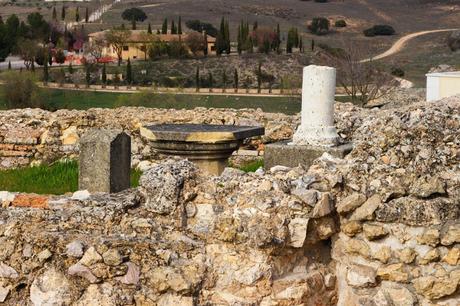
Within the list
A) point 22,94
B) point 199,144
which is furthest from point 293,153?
point 22,94

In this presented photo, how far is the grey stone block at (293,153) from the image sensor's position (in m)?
7.51

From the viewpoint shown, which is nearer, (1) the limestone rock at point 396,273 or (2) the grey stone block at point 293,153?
(1) the limestone rock at point 396,273

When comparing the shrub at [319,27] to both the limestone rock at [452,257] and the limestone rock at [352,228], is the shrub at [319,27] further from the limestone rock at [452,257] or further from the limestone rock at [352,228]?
the limestone rock at [452,257]

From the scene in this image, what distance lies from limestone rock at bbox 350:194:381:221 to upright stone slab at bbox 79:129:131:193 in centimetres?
341

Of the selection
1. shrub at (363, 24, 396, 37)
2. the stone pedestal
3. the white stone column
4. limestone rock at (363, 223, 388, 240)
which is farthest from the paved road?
limestone rock at (363, 223, 388, 240)

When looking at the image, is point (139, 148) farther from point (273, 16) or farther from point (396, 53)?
point (273, 16)

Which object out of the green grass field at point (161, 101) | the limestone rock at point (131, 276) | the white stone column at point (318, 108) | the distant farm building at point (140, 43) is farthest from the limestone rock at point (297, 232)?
the distant farm building at point (140, 43)

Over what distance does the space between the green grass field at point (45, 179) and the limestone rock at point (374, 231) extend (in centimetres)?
456

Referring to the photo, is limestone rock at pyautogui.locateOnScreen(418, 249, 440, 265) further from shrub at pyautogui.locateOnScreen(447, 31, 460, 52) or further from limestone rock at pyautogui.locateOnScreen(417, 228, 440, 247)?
shrub at pyautogui.locateOnScreen(447, 31, 460, 52)

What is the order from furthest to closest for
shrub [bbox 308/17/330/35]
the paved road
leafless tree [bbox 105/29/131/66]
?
shrub [bbox 308/17/330/35] < the paved road < leafless tree [bbox 105/29/131/66]

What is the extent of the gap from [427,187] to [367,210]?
15.6 inches

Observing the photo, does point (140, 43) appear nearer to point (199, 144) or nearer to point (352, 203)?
point (199, 144)

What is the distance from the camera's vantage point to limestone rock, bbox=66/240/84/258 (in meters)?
5.18

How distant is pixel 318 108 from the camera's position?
7.88m
